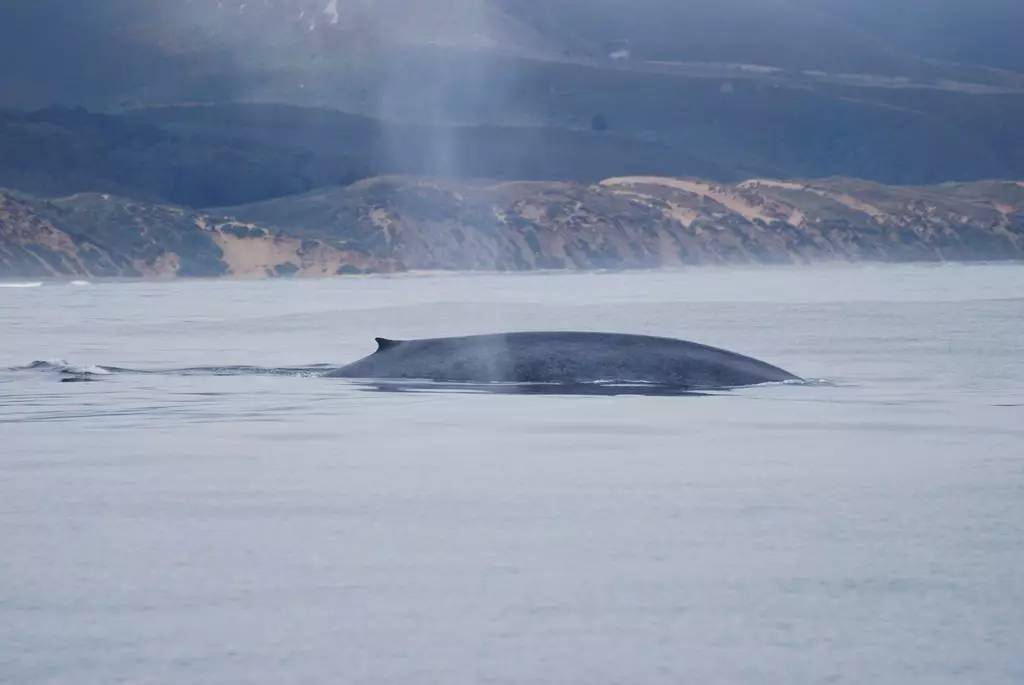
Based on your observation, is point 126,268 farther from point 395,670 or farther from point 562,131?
point 562,131

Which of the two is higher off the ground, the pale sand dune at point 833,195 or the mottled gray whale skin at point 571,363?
the pale sand dune at point 833,195

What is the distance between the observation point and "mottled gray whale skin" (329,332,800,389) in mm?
17750

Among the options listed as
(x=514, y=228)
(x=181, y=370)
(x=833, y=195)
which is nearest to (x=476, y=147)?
(x=833, y=195)

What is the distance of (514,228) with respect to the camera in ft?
314

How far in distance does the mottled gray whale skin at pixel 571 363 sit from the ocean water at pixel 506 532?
71cm

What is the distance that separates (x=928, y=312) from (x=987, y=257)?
69.2m

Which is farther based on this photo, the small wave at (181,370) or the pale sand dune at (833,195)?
the pale sand dune at (833,195)

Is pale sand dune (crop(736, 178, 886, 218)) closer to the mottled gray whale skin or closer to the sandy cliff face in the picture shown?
the sandy cliff face

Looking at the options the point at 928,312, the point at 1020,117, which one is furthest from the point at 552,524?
the point at 1020,117

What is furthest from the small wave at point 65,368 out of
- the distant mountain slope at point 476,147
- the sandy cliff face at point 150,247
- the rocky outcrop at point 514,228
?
the distant mountain slope at point 476,147

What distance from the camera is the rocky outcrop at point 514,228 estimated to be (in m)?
81.3

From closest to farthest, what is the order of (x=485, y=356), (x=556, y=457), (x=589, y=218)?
(x=556, y=457)
(x=485, y=356)
(x=589, y=218)

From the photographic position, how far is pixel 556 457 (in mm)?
12023

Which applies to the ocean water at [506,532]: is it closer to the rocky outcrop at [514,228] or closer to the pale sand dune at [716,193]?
the rocky outcrop at [514,228]
